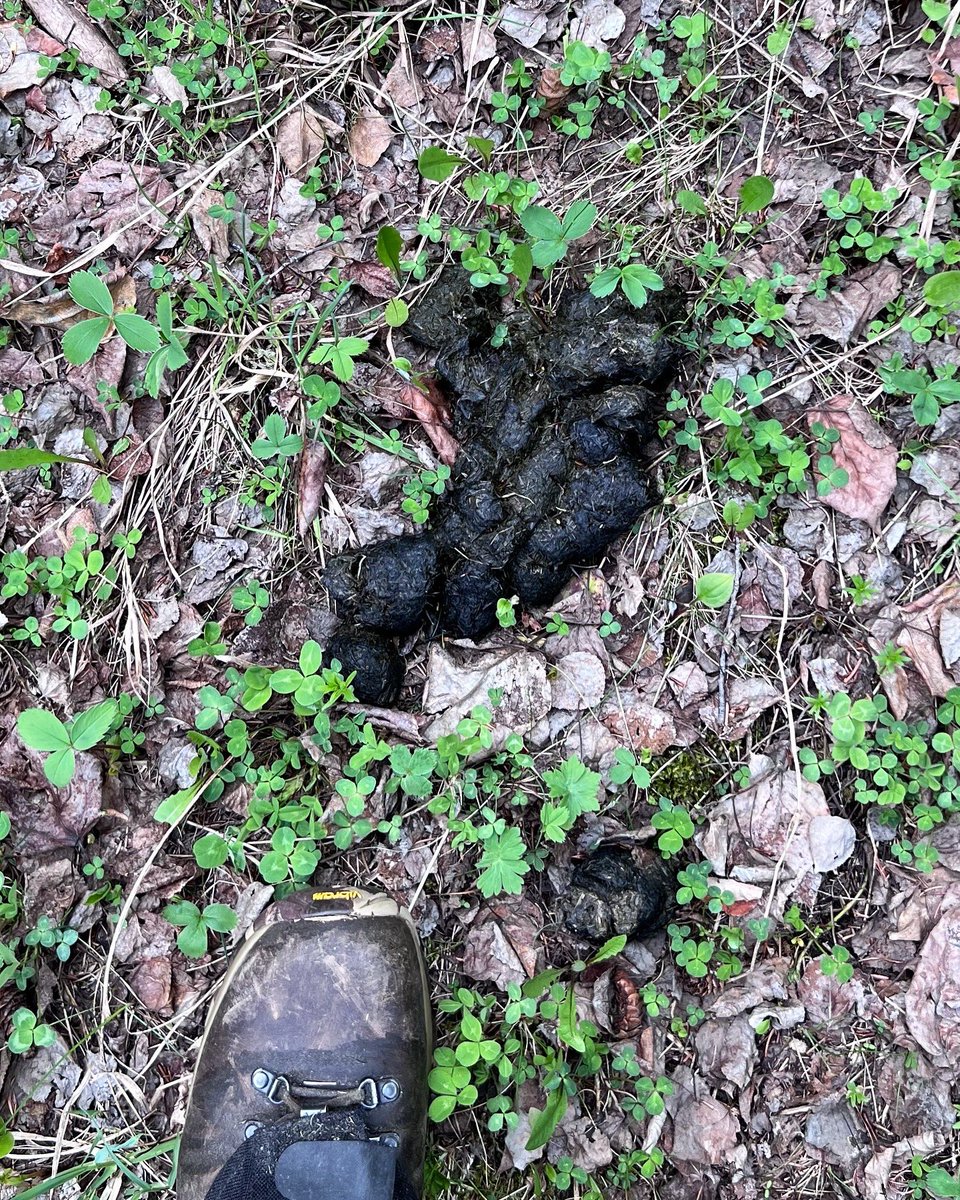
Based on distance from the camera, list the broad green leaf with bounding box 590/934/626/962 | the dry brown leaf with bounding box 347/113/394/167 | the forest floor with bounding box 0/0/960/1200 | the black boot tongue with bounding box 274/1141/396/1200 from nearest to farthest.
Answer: the black boot tongue with bounding box 274/1141/396/1200, the broad green leaf with bounding box 590/934/626/962, the forest floor with bounding box 0/0/960/1200, the dry brown leaf with bounding box 347/113/394/167

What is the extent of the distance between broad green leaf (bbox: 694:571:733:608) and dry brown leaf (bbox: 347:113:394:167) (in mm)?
1988

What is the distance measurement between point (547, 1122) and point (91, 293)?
303 cm

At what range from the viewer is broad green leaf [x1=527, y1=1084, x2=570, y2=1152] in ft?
8.15

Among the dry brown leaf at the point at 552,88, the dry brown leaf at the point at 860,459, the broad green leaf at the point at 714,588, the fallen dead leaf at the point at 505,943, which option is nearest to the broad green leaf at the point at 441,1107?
the fallen dead leaf at the point at 505,943

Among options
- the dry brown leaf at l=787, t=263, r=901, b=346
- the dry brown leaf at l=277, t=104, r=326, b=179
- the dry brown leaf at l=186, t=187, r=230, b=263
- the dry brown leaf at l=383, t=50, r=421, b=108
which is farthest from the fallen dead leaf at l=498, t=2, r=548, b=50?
the dry brown leaf at l=787, t=263, r=901, b=346

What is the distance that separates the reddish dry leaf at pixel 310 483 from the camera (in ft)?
10.0

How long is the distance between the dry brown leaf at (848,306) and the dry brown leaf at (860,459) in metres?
0.24

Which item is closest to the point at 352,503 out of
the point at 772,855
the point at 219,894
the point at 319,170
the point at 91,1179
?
the point at 319,170

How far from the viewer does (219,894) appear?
292 cm

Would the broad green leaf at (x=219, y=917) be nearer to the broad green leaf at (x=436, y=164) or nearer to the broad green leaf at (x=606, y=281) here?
the broad green leaf at (x=606, y=281)

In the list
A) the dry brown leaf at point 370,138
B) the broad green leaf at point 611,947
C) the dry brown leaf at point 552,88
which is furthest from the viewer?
the dry brown leaf at point 370,138

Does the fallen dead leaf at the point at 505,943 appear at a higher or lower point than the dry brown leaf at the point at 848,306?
lower

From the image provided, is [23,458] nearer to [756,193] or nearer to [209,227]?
[209,227]

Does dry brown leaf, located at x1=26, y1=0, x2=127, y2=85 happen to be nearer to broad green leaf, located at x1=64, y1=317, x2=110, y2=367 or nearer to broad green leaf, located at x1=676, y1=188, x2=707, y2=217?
broad green leaf, located at x1=64, y1=317, x2=110, y2=367
